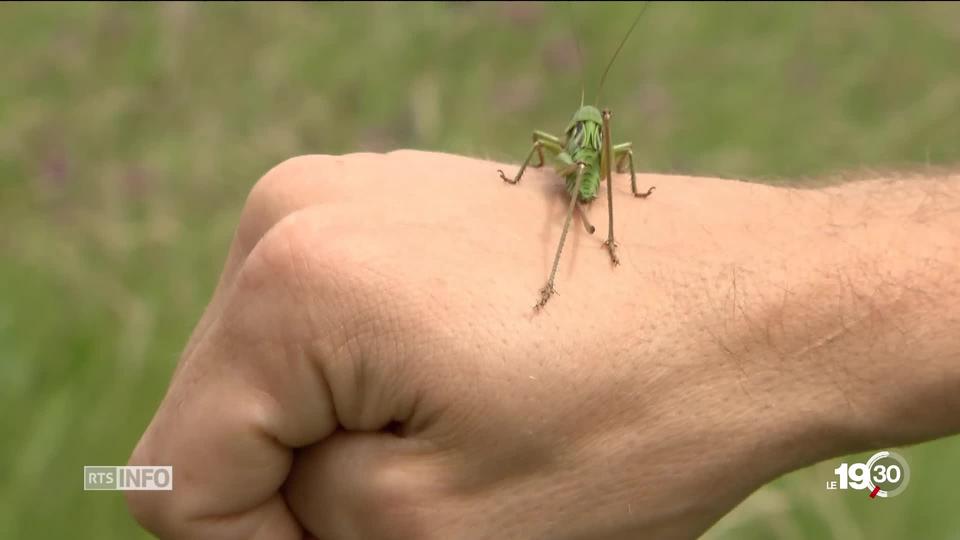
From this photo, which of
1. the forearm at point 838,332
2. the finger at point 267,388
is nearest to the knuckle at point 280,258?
the finger at point 267,388

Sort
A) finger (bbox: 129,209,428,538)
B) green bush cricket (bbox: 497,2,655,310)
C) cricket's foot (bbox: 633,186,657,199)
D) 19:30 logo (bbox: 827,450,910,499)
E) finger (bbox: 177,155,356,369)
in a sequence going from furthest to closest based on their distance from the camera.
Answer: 19:30 logo (bbox: 827,450,910,499) < cricket's foot (bbox: 633,186,657,199) < green bush cricket (bbox: 497,2,655,310) < finger (bbox: 177,155,356,369) < finger (bbox: 129,209,428,538)

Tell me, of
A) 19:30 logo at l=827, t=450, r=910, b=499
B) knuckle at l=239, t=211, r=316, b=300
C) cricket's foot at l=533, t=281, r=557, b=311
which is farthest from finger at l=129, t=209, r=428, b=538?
19:30 logo at l=827, t=450, r=910, b=499

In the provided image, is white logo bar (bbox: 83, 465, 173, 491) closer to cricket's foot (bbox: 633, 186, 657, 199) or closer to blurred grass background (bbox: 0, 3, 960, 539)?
blurred grass background (bbox: 0, 3, 960, 539)

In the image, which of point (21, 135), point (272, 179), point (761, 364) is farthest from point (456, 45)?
point (761, 364)

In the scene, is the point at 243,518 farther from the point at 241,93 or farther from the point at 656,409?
the point at 241,93

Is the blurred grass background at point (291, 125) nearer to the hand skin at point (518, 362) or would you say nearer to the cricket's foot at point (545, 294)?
the hand skin at point (518, 362)

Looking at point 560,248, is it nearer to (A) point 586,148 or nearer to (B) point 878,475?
(A) point 586,148
